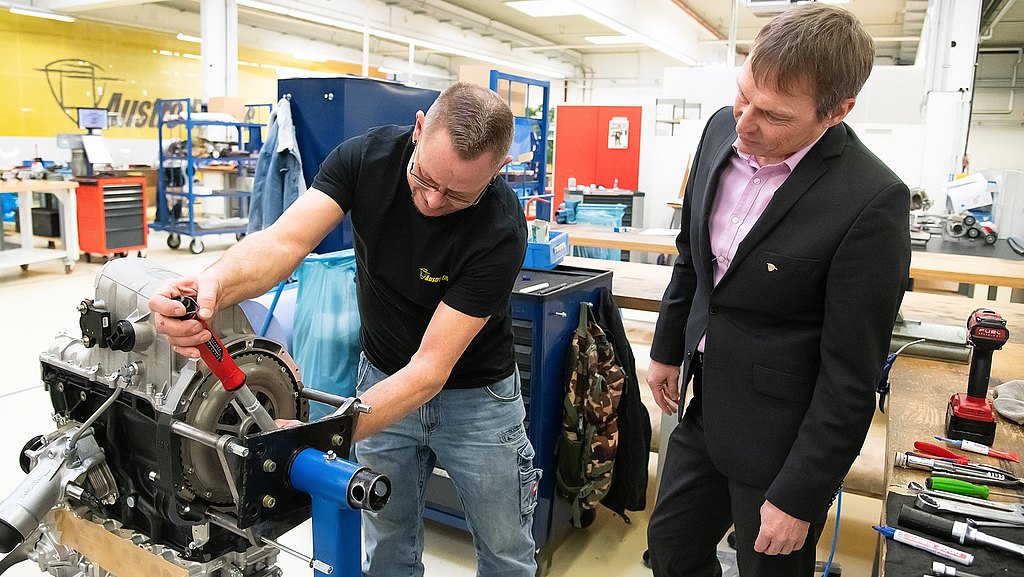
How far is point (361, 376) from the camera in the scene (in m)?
1.58

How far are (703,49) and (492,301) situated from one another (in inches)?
540

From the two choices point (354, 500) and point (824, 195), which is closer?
point (354, 500)

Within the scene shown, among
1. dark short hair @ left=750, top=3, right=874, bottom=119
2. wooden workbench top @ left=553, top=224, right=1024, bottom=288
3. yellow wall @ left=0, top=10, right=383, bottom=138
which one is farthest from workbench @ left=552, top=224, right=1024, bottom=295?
yellow wall @ left=0, top=10, right=383, bottom=138

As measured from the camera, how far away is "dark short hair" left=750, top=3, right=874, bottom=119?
1058 mm

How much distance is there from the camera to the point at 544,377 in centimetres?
221

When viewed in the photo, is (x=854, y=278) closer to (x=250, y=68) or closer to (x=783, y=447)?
(x=783, y=447)

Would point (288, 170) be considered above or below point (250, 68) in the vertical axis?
below

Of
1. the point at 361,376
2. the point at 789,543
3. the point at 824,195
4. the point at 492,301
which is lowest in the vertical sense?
the point at 789,543

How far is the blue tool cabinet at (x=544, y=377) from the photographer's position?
2180 millimetres

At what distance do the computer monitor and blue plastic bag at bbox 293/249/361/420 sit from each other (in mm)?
5751

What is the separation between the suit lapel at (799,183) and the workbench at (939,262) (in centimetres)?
196

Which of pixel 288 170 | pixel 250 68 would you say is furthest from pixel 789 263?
pixel 250 68

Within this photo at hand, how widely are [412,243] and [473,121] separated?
0.96 feet

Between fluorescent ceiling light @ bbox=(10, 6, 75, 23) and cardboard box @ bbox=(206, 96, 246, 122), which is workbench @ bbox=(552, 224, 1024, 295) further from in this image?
fluorescent ceiling light @ bbox=(10, 6, 75, 23)
